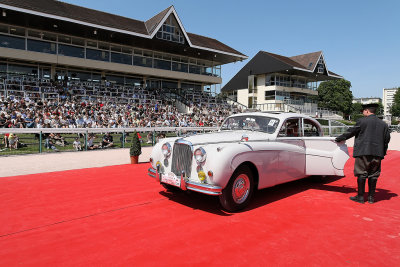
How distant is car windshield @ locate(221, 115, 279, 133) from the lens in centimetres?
593

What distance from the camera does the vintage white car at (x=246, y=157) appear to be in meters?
4.50

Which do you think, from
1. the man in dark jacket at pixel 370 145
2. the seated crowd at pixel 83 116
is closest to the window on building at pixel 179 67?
the seated crowd at pixel 83 116

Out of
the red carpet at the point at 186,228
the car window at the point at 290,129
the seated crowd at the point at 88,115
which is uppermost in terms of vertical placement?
the seated crowd at the point at 88,115

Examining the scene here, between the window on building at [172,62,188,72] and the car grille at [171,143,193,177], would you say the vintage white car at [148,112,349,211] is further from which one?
the window on building at [172,62,188,72]

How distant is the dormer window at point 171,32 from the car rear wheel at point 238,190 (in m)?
27.3

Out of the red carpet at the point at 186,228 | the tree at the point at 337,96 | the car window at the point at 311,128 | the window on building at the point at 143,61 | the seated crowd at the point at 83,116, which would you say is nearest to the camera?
the red carpet at the point at 186,228

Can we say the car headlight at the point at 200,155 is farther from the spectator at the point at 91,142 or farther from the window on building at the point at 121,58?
the window on building at the point at 121,58

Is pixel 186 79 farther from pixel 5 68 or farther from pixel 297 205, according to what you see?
pixel 297 205

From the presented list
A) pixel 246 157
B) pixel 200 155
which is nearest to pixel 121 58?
pixel 200 155

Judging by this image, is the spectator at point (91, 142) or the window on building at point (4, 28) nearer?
the spectator at point (91, 142)

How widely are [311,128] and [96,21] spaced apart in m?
24.9

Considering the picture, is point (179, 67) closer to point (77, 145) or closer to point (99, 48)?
point (99, 48)

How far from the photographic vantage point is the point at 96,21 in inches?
992

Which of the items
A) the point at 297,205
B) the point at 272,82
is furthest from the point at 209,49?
the point at 297,205
